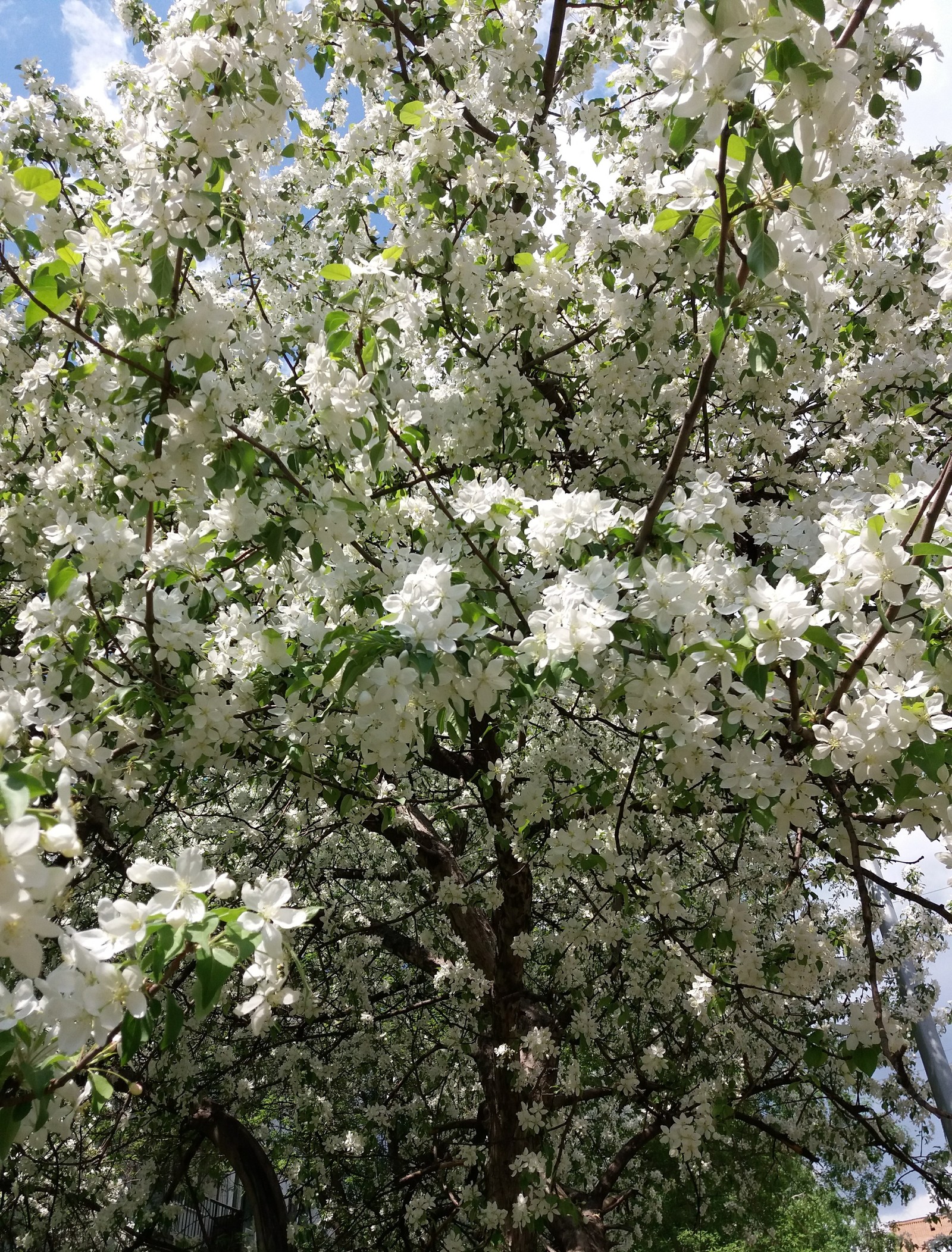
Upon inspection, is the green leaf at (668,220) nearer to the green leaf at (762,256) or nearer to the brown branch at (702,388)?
the brown branch at (702,388)

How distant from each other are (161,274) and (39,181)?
39 cm

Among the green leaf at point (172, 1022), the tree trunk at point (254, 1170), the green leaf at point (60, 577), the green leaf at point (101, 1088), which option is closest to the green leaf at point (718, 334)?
the green leaf at point (172, 1022)

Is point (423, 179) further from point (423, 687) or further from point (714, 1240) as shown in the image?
point (714, 1240)

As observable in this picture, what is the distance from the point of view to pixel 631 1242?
5.55m

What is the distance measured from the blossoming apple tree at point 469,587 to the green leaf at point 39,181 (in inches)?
0.4

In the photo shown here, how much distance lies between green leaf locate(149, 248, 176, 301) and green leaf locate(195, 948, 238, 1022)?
145cm

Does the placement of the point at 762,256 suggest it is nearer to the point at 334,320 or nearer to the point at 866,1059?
the point at 334,320

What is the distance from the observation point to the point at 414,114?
3023mm

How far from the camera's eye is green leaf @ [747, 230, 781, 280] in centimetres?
159

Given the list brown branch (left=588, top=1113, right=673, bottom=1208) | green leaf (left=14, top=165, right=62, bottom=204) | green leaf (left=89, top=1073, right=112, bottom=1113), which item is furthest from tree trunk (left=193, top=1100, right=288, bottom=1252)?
green leaf (left=14, top=165, right=62, bottom=204)

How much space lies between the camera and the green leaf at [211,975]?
4.55 feet

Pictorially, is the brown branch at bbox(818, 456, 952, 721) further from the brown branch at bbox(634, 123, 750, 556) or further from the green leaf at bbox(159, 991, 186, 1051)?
the green leaf at bbox(159, 991, 186, 1051)

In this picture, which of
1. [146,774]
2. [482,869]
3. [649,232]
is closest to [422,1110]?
[482,869]

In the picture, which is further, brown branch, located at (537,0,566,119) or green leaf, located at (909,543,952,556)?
brown branch, located at (537,0,566,119)
